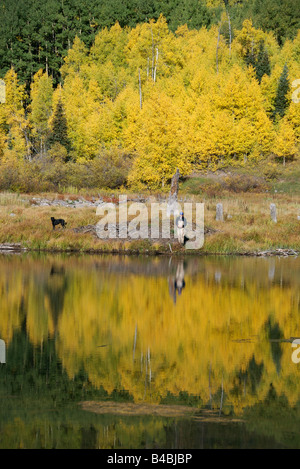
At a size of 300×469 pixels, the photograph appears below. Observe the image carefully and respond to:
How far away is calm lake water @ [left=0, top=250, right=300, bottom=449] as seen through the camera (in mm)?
7652

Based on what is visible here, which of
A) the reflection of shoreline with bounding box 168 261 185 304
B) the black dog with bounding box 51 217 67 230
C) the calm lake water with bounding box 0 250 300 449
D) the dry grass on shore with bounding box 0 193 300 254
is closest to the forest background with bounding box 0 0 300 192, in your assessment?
the dry grass on shore with bounding box 0 193 300 254

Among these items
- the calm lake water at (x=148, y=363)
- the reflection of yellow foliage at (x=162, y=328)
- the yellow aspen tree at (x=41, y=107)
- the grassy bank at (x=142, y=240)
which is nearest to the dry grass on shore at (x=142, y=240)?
the grassy bank at (x=142, y=240)

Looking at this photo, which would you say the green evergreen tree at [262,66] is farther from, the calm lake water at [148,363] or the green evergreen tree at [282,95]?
the calm lake water at [148,363]

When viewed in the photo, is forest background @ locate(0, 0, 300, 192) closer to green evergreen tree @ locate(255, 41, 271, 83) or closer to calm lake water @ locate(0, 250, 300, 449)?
green evergreen tree @ locate(255, 41, 271, 83)

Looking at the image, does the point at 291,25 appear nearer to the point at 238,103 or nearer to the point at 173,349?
the point at 238,103

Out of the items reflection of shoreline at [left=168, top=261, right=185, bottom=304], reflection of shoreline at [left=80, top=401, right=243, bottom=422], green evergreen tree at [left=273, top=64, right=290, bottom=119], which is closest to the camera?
reflection of shoreline at [left=80, top=401, right=243, bottom=422]

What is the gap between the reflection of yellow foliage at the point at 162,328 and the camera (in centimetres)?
960

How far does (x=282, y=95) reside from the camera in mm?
71375

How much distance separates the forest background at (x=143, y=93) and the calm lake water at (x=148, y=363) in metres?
32.7

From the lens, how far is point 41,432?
7.59 meters

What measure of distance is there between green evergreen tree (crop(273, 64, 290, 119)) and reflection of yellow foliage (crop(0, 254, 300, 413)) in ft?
174

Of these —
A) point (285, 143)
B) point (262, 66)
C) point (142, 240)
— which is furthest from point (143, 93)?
point (142, 240)

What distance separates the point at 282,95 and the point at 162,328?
6204 cm
